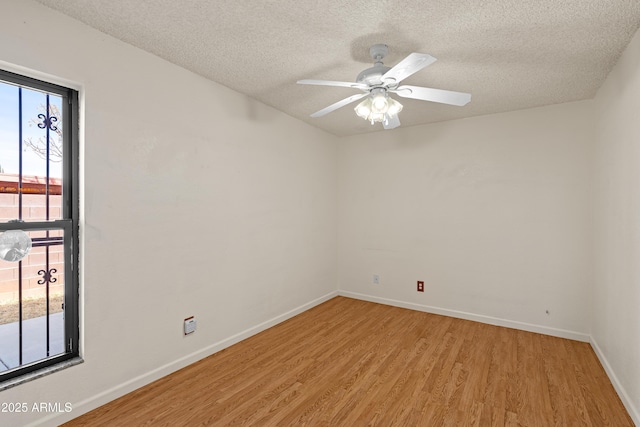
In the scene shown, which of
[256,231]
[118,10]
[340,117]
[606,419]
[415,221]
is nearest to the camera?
[118,10]

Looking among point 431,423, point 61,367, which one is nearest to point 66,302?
point 61,367

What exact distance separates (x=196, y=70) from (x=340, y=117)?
1779 millimetres

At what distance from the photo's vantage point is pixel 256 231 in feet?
10.9

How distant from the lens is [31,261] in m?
1.89

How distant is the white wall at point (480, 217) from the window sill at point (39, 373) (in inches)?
133

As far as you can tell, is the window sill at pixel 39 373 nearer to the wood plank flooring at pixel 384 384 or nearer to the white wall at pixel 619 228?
the wood plank flooring at pixel 384 384

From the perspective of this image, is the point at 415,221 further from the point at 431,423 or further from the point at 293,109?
the point at 431,423

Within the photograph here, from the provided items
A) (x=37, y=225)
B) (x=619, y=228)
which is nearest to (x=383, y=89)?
(x=619, y=228)

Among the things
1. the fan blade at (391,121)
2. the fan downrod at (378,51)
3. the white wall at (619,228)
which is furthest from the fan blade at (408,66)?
the white wall at (619,228)

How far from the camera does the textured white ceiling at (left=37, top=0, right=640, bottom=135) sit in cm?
179

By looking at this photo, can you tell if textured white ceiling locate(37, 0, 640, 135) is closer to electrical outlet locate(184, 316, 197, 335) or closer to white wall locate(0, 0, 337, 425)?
white wall locate(0, 0, 337, 425)

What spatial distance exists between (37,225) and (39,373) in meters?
0.88

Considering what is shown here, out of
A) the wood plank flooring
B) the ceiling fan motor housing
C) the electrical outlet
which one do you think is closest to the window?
the wood plank flooring

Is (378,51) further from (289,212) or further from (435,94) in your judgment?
(289,212)
